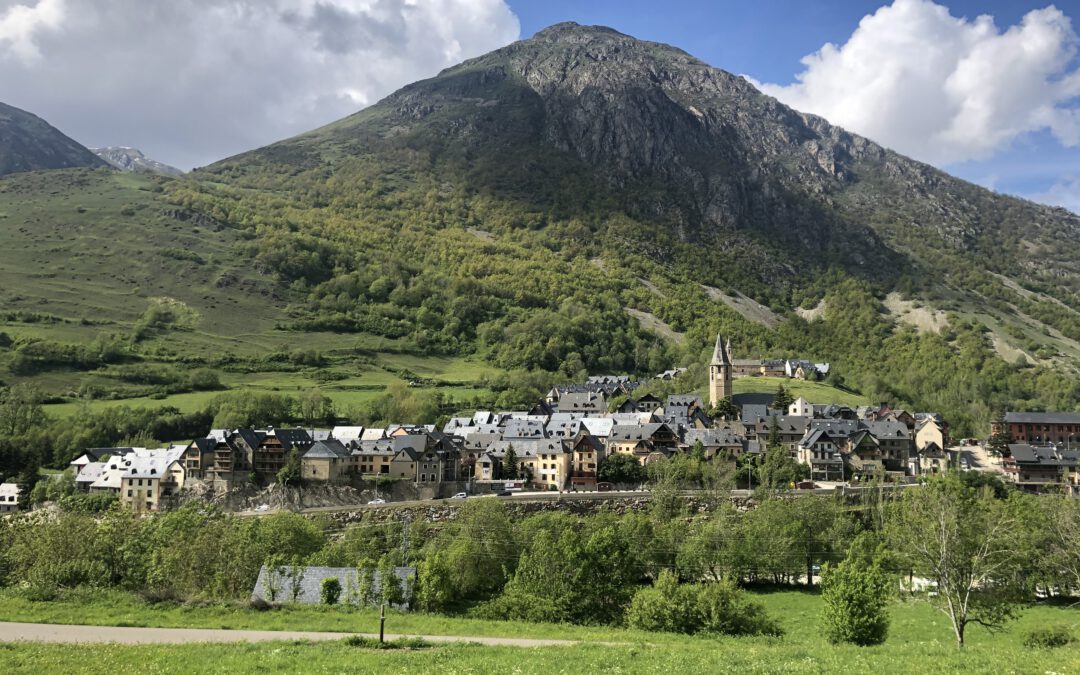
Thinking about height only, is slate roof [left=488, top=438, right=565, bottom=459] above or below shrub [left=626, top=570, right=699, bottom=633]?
above

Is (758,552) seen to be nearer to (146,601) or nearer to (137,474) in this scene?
(146,601)

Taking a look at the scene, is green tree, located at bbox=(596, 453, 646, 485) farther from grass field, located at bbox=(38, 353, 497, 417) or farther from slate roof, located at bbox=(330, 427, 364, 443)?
grass field, located at bbox=(38, 353, 497, 417)

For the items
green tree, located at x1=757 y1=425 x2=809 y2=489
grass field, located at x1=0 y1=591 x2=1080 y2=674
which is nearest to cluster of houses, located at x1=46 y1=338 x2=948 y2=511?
green tree, located at x1=757 y1=425 x2=809 y2=489

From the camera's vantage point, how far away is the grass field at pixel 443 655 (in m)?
20.0

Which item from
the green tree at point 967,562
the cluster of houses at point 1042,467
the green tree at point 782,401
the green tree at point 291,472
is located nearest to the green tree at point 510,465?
the green tree at point 291,472

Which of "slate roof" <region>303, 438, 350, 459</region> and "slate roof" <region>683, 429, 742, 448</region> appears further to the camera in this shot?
"slate roof" <region>683, 429, 742, 448</region>

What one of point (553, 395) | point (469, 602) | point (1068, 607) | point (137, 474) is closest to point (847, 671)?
point (469, 602)

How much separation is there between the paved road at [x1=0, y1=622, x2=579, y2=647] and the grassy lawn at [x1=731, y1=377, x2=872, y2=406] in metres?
120

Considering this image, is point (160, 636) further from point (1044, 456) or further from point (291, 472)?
point (1044, 456)

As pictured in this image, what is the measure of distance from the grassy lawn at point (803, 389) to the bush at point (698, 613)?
106281 millimetres

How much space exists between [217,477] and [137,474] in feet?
32.7

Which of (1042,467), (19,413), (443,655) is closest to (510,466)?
(443,655)

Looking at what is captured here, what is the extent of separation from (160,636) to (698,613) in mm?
23609

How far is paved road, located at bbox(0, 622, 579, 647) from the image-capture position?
81.3ft
